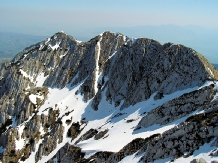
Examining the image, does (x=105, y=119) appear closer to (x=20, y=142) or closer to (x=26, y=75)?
(x=20, y=142)

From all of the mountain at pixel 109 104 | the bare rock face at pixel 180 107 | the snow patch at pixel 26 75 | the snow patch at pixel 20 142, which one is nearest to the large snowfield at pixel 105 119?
the snow patch at pixel 20 142

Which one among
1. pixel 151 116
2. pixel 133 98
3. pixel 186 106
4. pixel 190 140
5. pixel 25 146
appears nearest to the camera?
pixel 190 140

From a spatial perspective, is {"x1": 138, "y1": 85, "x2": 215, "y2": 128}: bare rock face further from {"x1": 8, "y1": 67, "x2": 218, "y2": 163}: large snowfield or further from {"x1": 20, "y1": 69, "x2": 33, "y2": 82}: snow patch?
{"x1": 20, "y1": 69, "x2": 33, "y2": 82}: snow patch

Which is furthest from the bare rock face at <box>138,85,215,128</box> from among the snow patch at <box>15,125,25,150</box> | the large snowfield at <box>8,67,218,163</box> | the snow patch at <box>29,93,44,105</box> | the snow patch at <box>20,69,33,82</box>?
the snow patch at <box>20,69,33,82</box>

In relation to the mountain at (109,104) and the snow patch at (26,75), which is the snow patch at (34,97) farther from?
the snow patch at (26,75)

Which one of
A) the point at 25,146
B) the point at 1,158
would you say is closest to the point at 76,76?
the point at 25,146

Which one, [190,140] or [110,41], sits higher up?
[110,41]

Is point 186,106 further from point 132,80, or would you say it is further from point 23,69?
point 23,69

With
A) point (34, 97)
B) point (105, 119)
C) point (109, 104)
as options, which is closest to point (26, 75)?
point (34, 97)
